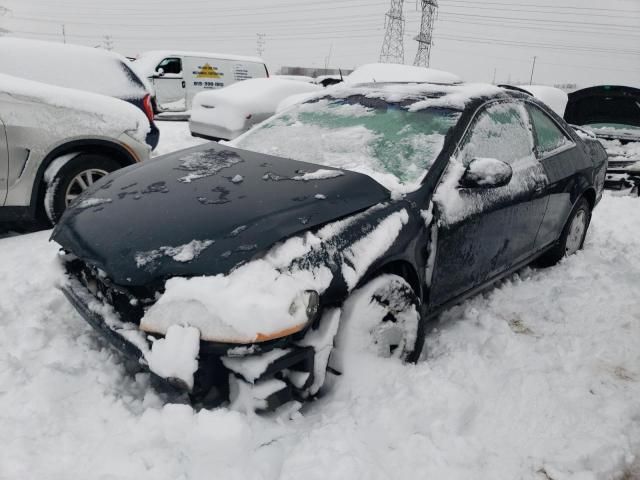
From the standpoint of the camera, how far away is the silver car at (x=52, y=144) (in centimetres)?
369

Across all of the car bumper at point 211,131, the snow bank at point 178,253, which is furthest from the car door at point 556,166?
the car bumper at point 211,131

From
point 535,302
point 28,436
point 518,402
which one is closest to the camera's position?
point 28,436

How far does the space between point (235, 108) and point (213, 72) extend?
677 cm

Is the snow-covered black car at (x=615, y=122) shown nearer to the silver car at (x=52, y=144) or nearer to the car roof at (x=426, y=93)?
the car roof at (x=426, y=93)

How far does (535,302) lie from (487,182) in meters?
1.26

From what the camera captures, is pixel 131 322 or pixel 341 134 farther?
pixel 341 134

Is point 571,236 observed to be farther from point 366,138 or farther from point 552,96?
point 552,96

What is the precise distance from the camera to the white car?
774 centimetres

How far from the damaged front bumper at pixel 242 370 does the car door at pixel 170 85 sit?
12.3 meters

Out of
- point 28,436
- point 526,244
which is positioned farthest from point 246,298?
point 526,244

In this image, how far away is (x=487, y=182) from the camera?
2604 millimetres

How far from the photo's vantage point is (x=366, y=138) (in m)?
2.89

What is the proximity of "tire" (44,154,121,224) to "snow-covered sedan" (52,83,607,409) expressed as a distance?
1325 millimetres

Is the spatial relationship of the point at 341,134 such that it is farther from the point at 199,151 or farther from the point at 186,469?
the point at 186,469
